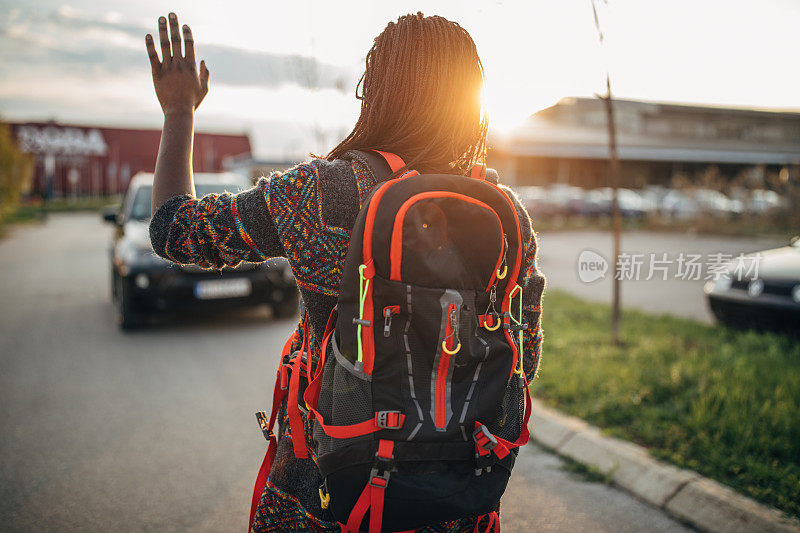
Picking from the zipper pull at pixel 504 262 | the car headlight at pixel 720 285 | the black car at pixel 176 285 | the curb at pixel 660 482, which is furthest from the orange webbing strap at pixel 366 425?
the car headlight at pixel 720 285

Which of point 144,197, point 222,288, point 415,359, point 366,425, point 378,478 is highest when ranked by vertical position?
point 144,197

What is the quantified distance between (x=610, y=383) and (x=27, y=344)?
5.85 metres

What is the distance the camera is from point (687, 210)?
25.0 metres

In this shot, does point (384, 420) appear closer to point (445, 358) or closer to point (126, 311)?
point (445, 358)

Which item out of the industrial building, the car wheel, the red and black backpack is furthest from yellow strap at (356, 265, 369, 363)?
the industrial building

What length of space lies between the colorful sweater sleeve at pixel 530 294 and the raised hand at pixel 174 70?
2.67 ft

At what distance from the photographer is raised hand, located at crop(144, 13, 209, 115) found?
4.50 ft

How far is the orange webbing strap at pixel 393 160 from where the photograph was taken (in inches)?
51.1

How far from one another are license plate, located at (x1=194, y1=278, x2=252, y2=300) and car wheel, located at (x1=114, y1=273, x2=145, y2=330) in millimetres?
729

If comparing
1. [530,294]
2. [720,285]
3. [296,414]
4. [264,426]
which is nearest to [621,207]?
[720,285]

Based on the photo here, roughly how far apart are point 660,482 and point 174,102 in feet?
10.0

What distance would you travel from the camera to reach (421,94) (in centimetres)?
132

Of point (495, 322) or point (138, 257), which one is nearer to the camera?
point (495, 322)

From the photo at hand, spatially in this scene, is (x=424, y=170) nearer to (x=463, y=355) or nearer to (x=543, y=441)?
(x=463, y=355)
